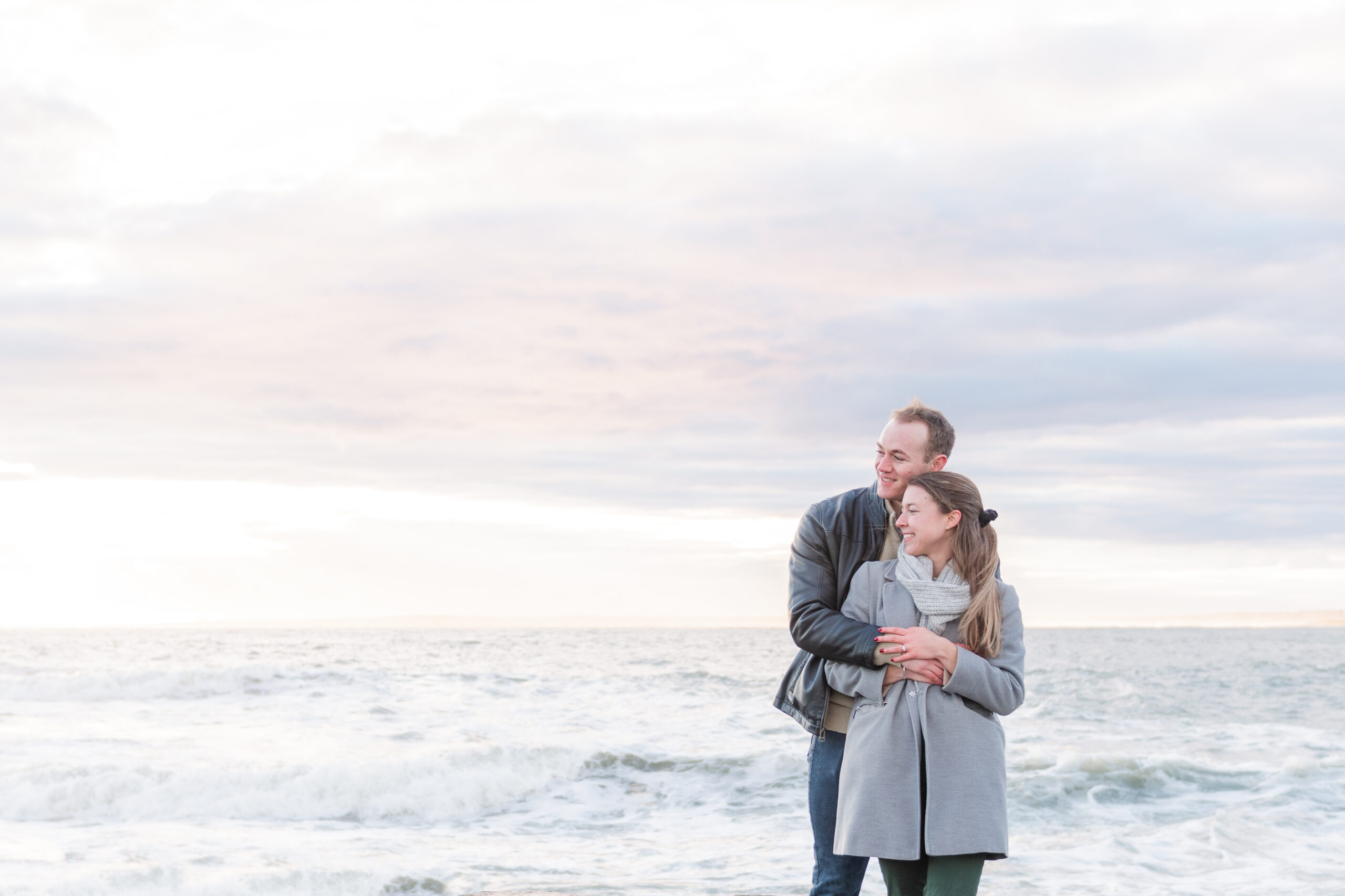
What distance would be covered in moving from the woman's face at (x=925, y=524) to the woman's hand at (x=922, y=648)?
0.80 feet

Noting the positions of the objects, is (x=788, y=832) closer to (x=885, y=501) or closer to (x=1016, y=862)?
(x=1016, y=862)

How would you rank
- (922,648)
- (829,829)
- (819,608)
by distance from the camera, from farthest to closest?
1. (829,829)
2. (819,608)
3. (922,648)

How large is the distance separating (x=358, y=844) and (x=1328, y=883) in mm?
7490

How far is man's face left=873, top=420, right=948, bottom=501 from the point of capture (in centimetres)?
337

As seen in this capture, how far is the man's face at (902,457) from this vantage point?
133 inches

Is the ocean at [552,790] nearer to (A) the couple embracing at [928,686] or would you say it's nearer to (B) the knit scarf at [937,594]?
(A) the couple embracing at [928,686]

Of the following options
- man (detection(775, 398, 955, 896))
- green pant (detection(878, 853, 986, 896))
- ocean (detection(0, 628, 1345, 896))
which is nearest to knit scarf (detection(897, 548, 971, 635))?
man (detection(775, 398, 955, 896))

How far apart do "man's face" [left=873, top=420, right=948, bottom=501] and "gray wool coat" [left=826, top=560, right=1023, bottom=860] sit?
1.47ft

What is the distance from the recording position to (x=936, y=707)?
2.98m

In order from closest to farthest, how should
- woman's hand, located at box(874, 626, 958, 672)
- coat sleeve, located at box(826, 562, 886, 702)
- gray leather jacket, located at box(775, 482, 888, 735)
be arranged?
woman's hand, located at box(874, 626, 958, 672), coat sleeve, located at box(826, 562, 886, 702), gray leather jacket, located at box(775, 482, 888, 735)

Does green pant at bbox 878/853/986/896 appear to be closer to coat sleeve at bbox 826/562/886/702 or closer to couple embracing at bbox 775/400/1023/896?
couple embracing at bbox 775/400/1023/896

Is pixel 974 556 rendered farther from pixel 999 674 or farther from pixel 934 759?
pixel 934 759

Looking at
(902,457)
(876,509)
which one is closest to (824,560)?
(876,509)

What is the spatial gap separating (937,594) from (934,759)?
447 millimetres
